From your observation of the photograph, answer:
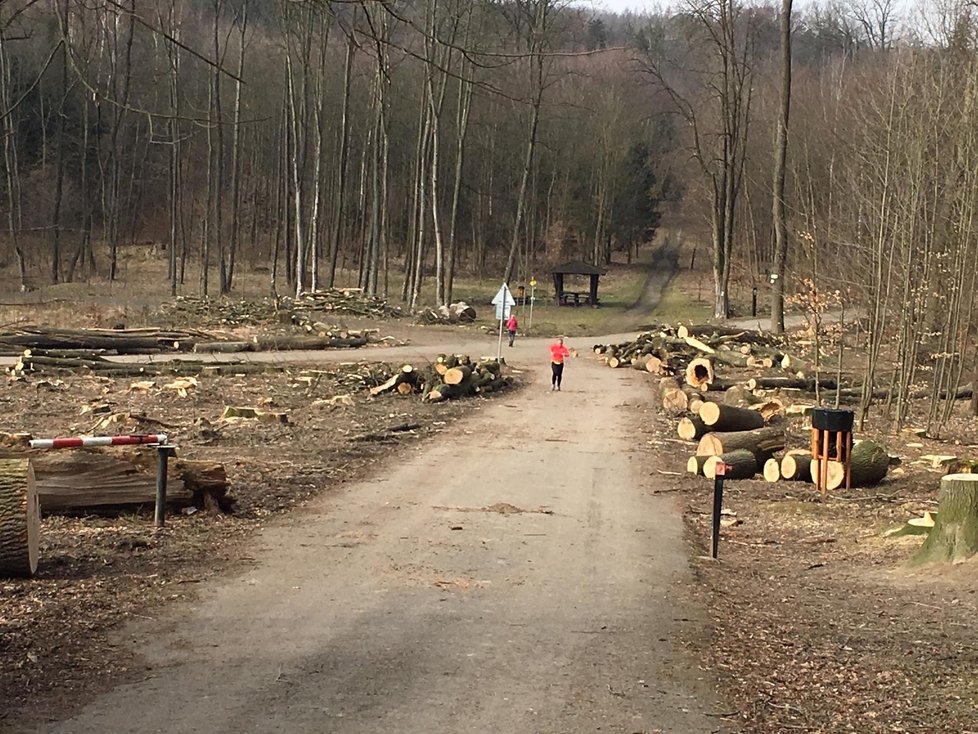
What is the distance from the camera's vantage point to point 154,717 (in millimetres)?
5746

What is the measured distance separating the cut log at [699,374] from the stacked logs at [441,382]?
230 inches

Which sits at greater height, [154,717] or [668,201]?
[668,201]

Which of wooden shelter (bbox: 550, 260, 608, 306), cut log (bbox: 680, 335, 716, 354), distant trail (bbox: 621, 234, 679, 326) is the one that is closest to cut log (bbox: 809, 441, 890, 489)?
cut log (bbox: 680, 335, 716, 354)

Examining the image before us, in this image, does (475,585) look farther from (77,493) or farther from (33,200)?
(33,200)

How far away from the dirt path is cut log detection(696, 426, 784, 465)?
8.53 feet

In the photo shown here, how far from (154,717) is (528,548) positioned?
18.4ft

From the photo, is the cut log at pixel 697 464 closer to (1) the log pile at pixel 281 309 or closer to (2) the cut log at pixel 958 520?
(2) the cut log at pixel 958 520

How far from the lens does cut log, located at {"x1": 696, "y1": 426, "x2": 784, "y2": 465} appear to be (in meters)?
16.6

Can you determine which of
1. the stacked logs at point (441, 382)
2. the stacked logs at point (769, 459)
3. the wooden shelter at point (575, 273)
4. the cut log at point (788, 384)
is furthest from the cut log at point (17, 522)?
the wooden shelter at point (575, 273)

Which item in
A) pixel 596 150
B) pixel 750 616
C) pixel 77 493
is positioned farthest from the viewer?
pixel 596 150

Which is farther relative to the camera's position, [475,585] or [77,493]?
[77,493]

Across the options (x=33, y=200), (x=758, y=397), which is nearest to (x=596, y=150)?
(x=33, y=200)

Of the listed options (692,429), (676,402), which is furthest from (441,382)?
(692,429)

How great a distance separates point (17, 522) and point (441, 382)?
17588mm
